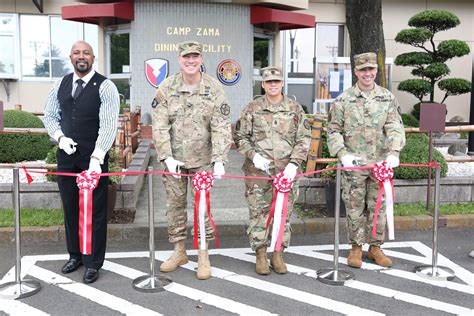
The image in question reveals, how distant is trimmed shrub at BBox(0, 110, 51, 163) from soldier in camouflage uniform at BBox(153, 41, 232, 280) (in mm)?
5148

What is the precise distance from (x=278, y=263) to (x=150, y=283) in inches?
45.6

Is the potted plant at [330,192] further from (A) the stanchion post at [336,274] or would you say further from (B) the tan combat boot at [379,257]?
(A) the stanchion post at [336,274]

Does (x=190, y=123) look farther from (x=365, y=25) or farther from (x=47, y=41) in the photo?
(x=47, y=41)

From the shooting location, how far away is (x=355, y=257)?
4.71 m

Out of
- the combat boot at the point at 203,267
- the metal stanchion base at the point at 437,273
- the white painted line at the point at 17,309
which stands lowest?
the white painted line at the point at 17,309

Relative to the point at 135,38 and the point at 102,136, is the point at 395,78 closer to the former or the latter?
the point at 135,38

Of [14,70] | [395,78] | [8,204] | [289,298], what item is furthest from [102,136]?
[395,78]

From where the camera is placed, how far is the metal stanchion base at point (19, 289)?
4.01 m

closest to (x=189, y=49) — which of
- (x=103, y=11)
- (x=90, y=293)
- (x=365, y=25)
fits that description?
(x=90, y=293)

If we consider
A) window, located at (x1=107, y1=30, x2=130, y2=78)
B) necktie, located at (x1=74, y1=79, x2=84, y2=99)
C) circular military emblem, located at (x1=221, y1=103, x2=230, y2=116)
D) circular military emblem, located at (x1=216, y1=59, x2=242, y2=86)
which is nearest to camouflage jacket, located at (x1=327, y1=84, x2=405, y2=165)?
circular military emblem, located at (x1=221, y1=103, x2=230, y2=116)

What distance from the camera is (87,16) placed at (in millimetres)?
11258

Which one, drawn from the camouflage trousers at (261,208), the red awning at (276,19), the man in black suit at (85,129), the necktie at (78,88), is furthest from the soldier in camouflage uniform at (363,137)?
the red awning at (276,19)

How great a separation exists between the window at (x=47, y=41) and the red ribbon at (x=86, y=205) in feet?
42.7

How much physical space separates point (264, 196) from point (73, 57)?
2032mm
